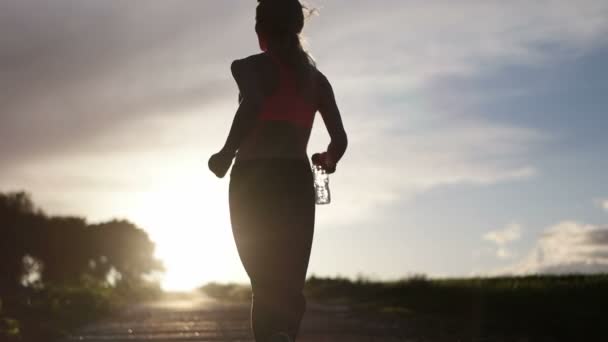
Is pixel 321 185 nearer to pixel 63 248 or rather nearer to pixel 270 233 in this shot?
pixel 270 233

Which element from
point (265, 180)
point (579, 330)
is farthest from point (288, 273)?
point (579, 330)

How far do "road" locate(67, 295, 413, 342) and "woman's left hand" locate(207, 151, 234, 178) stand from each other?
15.7 ft

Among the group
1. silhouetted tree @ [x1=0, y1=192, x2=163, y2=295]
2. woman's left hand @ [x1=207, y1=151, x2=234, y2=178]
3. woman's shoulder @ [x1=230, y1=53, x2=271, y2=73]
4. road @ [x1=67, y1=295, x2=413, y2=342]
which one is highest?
silhouetted tree @ [x1=0, y1=192, x2=163, y2=295]

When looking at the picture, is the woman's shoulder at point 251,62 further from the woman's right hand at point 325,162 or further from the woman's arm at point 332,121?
the woman's right hand at point 325,162

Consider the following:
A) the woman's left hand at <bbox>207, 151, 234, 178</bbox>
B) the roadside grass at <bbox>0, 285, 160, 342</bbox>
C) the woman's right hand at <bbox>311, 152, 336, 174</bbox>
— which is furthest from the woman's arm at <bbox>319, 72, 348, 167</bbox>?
the roadside grass at <bbox>0, 285, 160, 342</bbox>

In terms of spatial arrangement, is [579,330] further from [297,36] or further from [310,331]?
[297,36]

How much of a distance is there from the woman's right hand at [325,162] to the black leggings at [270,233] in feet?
1.31

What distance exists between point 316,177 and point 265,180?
58 centimetres

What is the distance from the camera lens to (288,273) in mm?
5043

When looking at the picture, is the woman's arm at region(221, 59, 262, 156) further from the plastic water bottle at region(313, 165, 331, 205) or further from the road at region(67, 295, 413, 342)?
the road at region(67, 295, 413, 342)

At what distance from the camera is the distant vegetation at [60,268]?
544 inches

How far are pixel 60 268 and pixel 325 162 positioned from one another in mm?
26123

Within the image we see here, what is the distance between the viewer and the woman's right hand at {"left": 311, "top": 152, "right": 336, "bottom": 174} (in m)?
5.47

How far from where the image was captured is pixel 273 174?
16.5 feet
